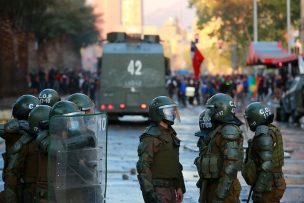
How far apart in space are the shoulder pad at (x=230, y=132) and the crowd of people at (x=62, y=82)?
40599 mm

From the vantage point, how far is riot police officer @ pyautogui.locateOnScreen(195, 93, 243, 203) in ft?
25.7

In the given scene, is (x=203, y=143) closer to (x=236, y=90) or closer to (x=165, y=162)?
(x=165, y=162)

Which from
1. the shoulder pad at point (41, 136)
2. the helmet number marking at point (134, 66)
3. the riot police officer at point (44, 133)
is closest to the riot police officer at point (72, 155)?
the riot police officer at point (44, 133)

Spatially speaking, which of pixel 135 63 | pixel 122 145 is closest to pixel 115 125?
pixel 135 63

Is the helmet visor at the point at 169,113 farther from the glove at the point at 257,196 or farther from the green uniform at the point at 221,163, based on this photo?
the glove at the point at 257,196

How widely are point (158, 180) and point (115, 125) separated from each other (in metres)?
23.2

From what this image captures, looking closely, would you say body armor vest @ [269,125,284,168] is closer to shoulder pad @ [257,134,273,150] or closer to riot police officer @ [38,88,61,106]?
shoulder pad @ [257,134,273,150]

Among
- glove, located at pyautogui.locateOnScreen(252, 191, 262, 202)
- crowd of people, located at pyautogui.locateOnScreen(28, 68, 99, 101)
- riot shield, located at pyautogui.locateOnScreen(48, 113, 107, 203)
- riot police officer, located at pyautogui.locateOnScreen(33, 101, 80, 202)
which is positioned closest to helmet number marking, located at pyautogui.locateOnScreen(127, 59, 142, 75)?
crowd of people, located at pyautogui.locateOnScreen(28, 68, 99, 101)

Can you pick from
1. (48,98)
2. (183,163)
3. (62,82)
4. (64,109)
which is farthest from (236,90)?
(64,109)

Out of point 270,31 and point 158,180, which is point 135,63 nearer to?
point 158,180

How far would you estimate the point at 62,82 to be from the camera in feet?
181

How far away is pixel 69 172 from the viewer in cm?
728

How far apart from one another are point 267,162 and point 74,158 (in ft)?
6.79

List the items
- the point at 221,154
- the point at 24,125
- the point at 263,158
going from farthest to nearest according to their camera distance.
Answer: the point at 24,125
the point at 263,158
the point at 221,154
